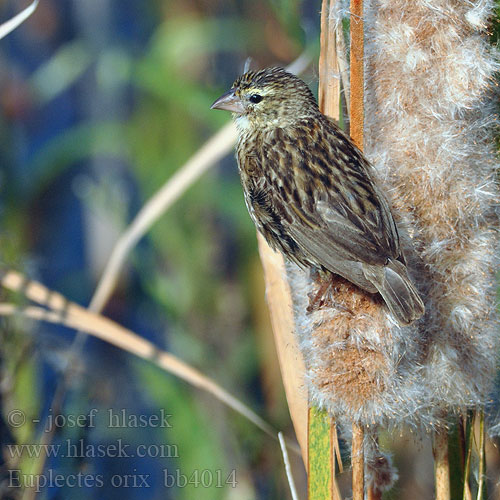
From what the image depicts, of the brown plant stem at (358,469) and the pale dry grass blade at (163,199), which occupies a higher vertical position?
the pale dry grass blade at (163,199)

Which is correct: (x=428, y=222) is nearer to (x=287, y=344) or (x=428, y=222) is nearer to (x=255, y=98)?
(x=287, y=344)

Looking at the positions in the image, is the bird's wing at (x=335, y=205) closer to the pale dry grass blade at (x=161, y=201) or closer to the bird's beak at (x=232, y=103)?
the bird's beak at (x=232, y=103)

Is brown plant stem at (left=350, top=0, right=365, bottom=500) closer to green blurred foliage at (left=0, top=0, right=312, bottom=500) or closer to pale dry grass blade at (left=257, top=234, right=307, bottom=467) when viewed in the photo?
pale dry grass blade at (left=257, top=234, right=307, bottom=467)

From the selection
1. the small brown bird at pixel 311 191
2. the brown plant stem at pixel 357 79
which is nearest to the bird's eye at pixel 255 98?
the small brown bird at pixel 311 191

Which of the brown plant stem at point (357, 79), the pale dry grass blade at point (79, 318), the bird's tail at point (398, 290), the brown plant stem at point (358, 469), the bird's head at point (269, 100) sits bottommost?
the brown plant stem at point (358, 469)

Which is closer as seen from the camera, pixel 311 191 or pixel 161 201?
pixel 311 191

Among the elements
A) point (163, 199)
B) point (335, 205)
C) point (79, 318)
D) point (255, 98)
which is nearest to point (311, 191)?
point (335, 205)

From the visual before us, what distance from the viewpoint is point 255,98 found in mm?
2475

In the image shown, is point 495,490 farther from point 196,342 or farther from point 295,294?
point 196,342

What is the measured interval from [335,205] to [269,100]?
57cm

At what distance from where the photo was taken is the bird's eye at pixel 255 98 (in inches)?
97.3

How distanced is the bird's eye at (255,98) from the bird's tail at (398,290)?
0.84 m

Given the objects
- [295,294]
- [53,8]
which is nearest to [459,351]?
[295,294]

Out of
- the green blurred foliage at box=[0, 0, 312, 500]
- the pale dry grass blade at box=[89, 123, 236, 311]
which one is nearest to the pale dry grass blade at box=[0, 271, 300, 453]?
the pale dry grass blade at box=[89, 123, 236, 311]
